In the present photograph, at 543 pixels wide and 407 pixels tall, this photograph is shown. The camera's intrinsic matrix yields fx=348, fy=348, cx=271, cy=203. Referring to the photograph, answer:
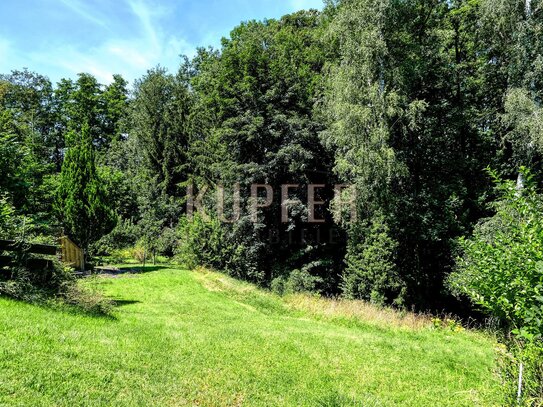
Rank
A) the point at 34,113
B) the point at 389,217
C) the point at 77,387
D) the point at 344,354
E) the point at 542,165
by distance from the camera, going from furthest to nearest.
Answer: the point at 34,113 → the point at 389,217 → the point at 542,165 → the point at 344,354 → the point at 77,387

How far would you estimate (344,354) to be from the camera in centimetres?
665

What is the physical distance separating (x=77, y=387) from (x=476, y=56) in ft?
73.3

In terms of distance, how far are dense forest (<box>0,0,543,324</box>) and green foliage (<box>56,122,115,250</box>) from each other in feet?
0.20

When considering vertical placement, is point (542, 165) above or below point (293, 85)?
below

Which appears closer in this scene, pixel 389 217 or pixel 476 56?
pixel 389 217

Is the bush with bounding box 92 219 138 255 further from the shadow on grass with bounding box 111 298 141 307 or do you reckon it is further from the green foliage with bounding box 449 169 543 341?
the green foliage with bounding box 449 169 543 341

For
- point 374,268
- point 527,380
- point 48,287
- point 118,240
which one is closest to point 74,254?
point 118,240

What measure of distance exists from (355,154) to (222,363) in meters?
11.7

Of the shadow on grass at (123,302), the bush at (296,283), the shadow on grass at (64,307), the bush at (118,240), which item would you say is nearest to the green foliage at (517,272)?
the shadow on grass at (64,307)

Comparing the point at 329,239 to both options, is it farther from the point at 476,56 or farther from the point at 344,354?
the point at 344,354

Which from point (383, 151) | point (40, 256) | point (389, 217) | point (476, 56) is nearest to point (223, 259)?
point (389, 217)

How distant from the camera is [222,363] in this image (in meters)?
5.64

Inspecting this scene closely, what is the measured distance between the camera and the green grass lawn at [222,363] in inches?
163

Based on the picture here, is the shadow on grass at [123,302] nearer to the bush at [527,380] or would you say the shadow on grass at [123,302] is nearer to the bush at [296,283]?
the bush at [527,380]
